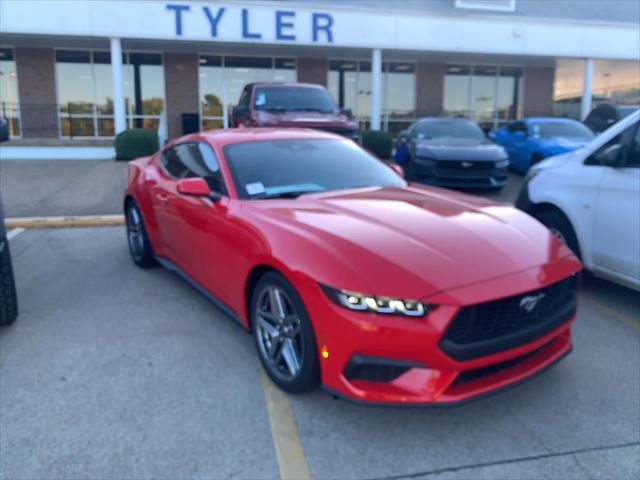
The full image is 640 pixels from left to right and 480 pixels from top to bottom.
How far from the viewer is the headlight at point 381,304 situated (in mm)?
2770

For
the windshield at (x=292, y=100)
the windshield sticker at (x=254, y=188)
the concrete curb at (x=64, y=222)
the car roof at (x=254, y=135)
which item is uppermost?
the windshield at (x=292, y=100)

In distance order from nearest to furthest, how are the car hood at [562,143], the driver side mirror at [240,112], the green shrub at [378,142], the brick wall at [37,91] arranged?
the driver side mirror at [240,112]
the car hood at [562,143]
the green shrub at [378,142]
the brick wall at [37,91]

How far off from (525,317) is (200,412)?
184cm

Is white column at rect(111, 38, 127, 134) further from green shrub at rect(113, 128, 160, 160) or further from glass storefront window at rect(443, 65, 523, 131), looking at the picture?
glass storefront window at rect(443, 65, 523, 131)

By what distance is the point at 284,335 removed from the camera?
3316 mm

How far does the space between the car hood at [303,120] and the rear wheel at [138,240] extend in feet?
14.4

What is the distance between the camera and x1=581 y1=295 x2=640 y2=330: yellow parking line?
179 inches

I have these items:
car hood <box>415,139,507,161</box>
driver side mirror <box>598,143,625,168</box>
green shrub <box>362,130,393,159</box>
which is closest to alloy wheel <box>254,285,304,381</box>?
driver side mirror <box>598,143,625,168</box>

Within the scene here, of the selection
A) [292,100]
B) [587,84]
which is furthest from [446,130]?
[587,84]

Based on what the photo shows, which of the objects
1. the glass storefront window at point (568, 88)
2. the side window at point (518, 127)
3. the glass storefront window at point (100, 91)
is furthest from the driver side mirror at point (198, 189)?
the glass storefront window at point (568, 88)

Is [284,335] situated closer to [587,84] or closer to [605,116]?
[605,116]

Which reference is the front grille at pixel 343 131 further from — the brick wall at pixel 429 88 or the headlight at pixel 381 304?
the brick wall at pixel 429 88

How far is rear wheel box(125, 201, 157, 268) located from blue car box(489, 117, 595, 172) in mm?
8607

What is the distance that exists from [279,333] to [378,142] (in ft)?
40.8
